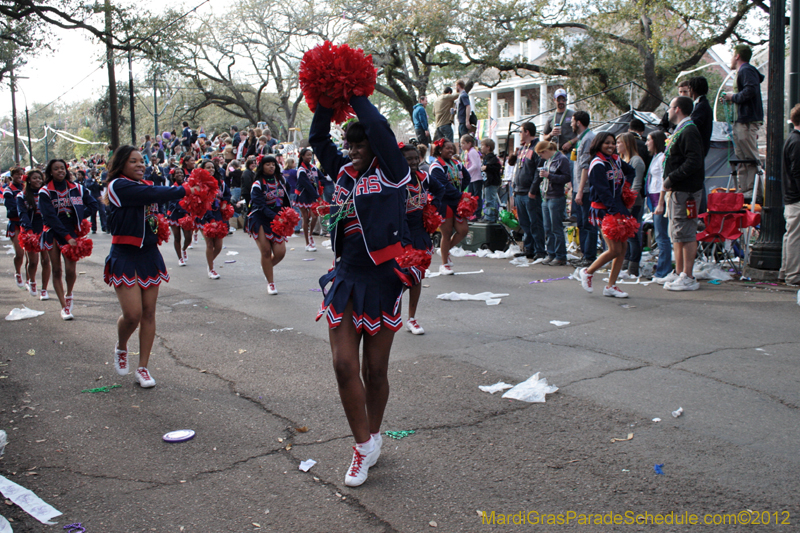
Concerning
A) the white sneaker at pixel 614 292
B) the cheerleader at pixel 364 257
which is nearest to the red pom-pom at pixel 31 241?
the cheerleader at pixel 364 257

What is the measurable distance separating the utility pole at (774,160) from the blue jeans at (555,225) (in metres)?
2.97

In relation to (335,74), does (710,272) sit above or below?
below

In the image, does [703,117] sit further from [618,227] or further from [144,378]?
[144,378]

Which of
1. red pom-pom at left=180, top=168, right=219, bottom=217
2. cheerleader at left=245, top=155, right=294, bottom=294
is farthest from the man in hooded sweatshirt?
red pom-pom at left=180, top=168, right=219, bottom=217

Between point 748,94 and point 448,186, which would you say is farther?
point 748,94

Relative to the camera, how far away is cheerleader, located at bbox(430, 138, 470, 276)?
7672 mm

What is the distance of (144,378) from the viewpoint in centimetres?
518

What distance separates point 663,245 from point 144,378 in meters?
7.07

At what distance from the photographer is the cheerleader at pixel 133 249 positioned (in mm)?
5152

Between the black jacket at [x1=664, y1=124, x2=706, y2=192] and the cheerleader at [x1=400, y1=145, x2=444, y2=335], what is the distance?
11.4ft

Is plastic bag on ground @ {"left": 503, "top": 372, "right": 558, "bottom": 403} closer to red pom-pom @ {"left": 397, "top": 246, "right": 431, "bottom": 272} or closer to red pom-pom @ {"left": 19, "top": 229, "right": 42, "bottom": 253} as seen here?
red pom-pom @ {"left": 397, "top": 246, "right": 431, "bottom": 272}

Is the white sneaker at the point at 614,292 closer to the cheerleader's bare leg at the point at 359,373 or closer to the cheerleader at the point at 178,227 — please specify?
the cheerleader's bare leg at the point at 359,373

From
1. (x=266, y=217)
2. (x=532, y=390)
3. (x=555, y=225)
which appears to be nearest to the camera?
(x=532, y=390)

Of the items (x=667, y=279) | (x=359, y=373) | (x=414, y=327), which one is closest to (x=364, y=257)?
(x=359, y=373)
